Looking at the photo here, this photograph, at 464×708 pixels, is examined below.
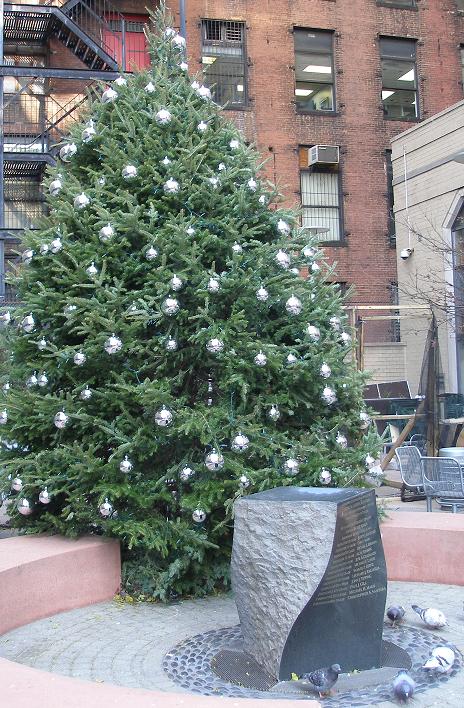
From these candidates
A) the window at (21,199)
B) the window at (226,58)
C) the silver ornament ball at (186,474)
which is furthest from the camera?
the window at (226,58)

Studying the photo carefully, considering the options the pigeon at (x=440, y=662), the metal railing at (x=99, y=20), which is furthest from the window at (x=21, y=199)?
the pigeon at (x=440, y=662)

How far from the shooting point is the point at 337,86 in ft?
77.4

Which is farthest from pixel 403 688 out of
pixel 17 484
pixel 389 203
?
pixel 389 203

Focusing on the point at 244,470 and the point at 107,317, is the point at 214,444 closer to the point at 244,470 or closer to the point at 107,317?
the point at 244,470

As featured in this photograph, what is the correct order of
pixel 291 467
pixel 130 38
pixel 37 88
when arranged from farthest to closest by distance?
pixel 130 38, pixel 37 88, pixel 291 467

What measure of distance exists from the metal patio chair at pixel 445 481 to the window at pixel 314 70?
16458mm

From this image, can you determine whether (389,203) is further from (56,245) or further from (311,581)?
(311,581)

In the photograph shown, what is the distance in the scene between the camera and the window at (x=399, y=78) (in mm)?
24109

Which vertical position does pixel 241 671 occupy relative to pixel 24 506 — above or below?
below

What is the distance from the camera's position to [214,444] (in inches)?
234

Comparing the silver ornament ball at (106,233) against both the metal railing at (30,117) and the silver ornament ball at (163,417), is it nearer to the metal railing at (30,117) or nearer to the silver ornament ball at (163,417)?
the silver ornament ball at (163,417)

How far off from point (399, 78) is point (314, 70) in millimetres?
2766

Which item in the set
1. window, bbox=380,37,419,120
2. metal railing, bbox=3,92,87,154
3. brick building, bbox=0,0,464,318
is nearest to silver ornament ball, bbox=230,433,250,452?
metal railing, bbox=3,92,87,154

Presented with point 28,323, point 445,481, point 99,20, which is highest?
point 99,20
